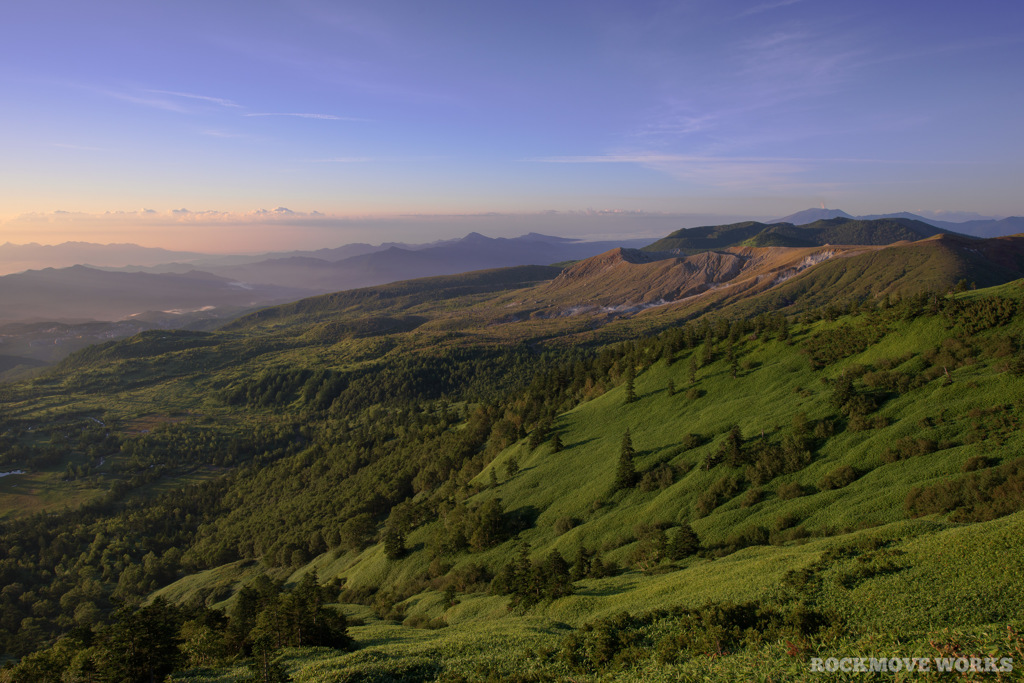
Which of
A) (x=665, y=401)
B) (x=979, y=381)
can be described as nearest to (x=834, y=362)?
(x=979, y=381)

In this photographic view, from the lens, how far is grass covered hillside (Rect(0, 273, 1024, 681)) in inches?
936

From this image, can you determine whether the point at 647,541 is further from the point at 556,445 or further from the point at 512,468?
the point at 512,468

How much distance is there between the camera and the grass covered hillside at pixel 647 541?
23.8 m

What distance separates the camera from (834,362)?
70562mm

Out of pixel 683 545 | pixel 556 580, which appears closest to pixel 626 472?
pixel 683 545

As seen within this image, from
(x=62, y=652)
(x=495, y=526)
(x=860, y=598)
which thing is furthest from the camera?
(x=495, y=526)

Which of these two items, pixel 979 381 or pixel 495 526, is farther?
pixel 495 526

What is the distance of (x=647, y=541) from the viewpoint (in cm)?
4969

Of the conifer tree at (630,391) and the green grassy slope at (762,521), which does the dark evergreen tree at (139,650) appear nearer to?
the green grassy slope at (762,521)

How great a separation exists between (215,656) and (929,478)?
59.7m

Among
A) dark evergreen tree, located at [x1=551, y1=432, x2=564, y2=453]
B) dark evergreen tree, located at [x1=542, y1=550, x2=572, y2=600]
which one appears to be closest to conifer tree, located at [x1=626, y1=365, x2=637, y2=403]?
dark evergreen tree, located at [x1=551, y1=432, x2=564, y2=453]

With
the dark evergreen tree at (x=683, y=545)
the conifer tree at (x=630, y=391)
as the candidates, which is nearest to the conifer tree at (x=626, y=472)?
the dark evergreen tree at (x=683, y=545)

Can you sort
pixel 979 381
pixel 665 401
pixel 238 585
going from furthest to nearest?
1. pixel 238 585
2. pixel 665 401
3. pixel 979 381

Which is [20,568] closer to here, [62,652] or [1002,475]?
[62,652]
